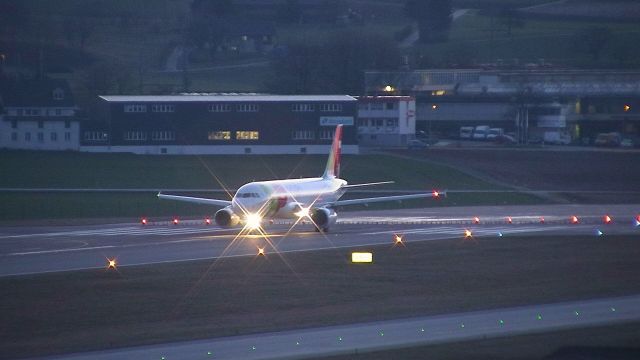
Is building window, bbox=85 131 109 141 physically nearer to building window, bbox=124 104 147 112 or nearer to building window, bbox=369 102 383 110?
building window, bbox=124 104 147 112

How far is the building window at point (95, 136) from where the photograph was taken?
108 meters

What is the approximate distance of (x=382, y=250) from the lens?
44.8 m

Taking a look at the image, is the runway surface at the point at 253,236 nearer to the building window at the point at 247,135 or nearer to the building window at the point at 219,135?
the building window at the point at 247,135

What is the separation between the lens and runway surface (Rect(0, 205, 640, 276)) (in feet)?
141

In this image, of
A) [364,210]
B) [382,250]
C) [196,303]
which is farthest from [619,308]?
[364,210]

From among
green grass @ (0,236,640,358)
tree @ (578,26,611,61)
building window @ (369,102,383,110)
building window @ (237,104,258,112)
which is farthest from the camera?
tree @ (578,26,611,61)

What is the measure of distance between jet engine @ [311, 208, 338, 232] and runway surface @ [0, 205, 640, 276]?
1.84 feet

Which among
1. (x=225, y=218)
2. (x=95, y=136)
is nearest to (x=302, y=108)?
(x=95, y=136)

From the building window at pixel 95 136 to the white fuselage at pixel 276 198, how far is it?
54.3 metres

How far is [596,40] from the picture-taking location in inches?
6924

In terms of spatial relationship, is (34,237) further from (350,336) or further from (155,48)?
(155,48)

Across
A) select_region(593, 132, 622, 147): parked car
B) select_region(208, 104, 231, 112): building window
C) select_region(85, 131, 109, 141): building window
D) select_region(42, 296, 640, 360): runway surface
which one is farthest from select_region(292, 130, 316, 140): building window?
select_region(42, 296, 640, 360): runway surface

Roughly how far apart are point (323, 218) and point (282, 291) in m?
19.4

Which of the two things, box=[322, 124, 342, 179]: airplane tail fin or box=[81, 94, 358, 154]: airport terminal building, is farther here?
box=[81, 94, 358, 154]: airport terminal building
